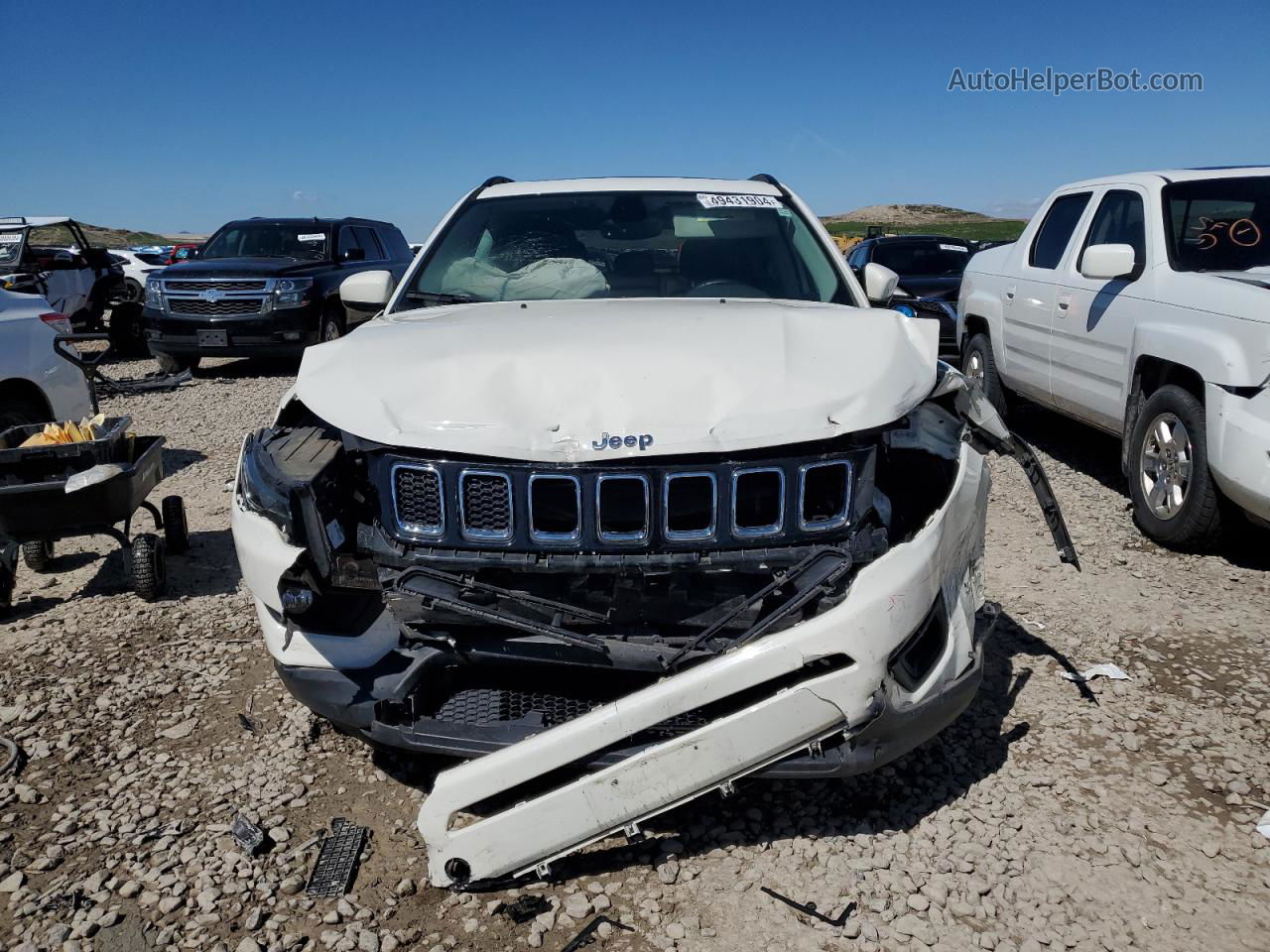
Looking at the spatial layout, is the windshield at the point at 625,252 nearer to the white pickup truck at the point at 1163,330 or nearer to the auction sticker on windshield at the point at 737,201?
the auction sticker on windshield at the point at 737,201

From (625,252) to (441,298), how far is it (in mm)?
781

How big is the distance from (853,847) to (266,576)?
1.77 meters

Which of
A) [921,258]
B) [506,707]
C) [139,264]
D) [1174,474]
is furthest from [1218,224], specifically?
[139,264]

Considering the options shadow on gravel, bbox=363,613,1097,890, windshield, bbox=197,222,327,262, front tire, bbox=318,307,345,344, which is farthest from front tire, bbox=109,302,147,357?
shadow on gravel, bbox=363,613,1097,890

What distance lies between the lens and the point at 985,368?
7.64 meters

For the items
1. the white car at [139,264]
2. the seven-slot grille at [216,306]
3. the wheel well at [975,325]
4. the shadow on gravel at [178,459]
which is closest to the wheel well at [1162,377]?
the wheel well at [975,325]

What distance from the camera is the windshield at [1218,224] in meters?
5.30

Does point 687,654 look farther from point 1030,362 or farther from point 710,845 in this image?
point 1030,362

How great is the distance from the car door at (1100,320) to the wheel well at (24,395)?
Answer: 257 inches

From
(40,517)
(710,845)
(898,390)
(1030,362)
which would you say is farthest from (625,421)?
(1030,362)

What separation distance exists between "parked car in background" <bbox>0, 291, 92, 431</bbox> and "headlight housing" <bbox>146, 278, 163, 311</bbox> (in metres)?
4.82

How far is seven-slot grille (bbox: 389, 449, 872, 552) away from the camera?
93.7 inches

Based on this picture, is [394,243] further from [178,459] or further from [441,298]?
[441,298]

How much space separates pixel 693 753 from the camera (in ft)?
7.33
